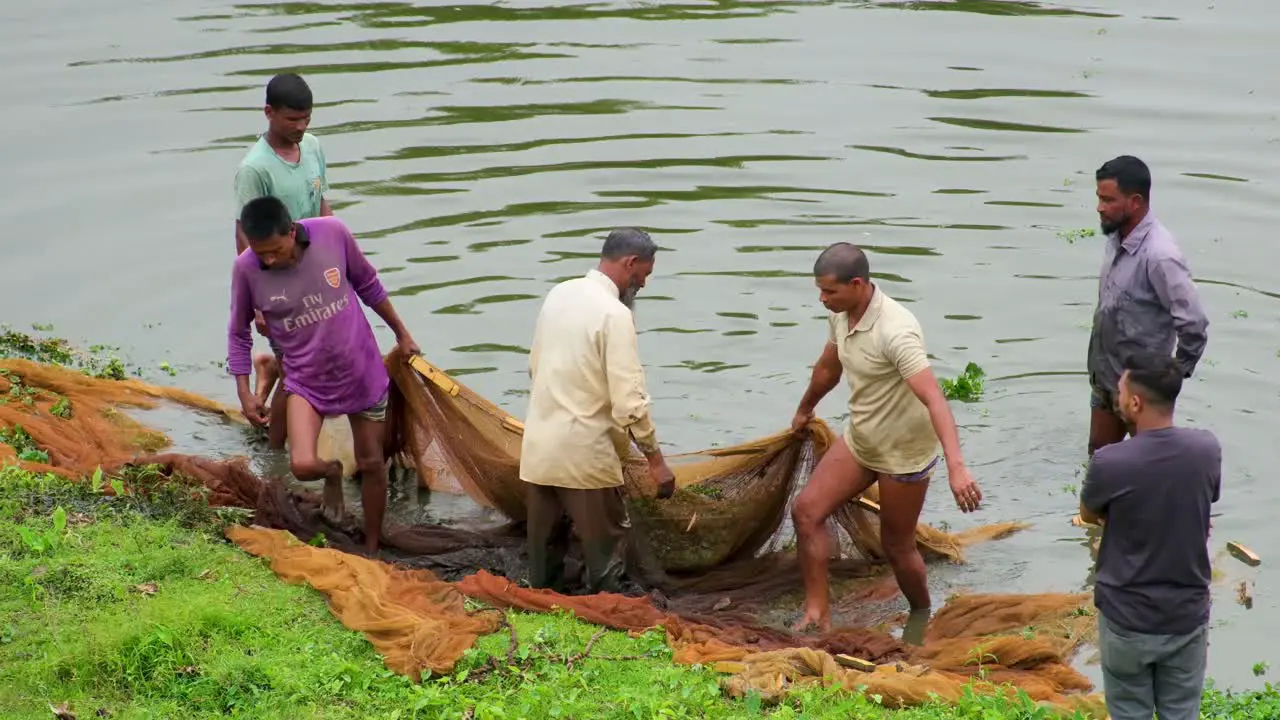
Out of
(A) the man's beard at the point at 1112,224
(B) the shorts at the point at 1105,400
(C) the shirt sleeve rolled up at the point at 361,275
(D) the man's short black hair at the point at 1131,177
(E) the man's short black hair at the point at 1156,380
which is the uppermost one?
(D) the man's short black hair at the point at 1131,177

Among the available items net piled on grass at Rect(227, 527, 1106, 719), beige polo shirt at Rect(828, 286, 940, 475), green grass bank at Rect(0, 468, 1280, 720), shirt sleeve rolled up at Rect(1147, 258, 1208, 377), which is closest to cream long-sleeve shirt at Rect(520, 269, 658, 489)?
net piled on grass at Rect(227, 527, 1106, 719)

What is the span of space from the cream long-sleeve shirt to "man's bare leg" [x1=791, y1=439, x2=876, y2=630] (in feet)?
3.11

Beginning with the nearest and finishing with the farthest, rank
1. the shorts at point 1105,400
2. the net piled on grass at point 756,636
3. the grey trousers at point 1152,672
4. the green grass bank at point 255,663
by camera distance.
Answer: the grey trousers at point 1152,672 < the green grass bank at point 255,663 < the net piled on grass at point 756,636 < the shorts at point 1105,400

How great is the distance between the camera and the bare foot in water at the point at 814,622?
318 inches

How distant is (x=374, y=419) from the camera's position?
8.78 meters

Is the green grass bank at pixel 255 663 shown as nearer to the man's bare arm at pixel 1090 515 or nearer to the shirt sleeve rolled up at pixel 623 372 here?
the man's bare arm at pixel 1090 515

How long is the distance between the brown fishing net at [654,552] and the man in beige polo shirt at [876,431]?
0.36m

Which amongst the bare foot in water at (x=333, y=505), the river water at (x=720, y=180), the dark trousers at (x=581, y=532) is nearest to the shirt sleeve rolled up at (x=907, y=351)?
the dark trousers at (x=581, y=532)

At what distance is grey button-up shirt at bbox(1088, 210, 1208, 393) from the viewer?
329 inches

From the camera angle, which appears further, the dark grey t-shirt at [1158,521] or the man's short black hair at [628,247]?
the man's short black hair at [628,247]

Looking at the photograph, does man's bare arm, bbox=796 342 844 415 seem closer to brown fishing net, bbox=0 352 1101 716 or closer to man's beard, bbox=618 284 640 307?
brown fishing net, bbox=0 352 1101 716

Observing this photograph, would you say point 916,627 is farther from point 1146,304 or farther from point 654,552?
point 1146,304

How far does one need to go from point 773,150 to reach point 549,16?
20.1ft

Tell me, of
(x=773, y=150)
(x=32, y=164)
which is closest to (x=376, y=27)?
(x=32, y=164)
